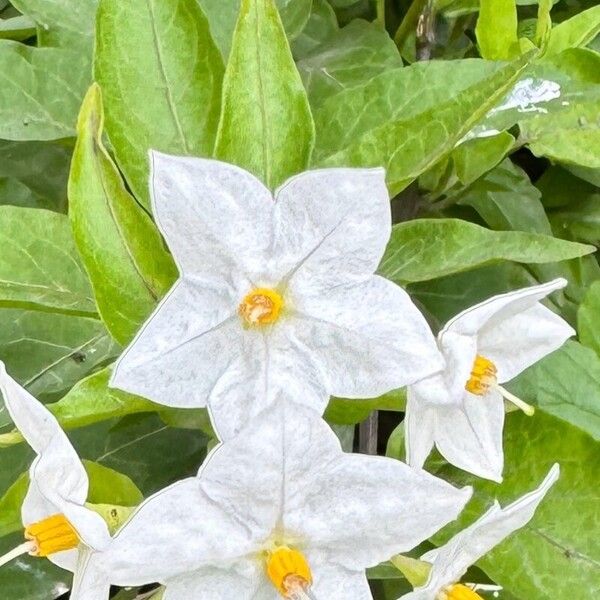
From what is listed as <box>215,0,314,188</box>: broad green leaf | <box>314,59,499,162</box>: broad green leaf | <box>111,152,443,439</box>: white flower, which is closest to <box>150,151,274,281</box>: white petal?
<box>111,152,443,439</box>: white flower

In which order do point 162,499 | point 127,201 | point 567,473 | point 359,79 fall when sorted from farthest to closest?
point 359,79 → point 567,473 → point 127,201 → point 162,499

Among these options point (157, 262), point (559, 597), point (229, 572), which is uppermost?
point (157, 262)

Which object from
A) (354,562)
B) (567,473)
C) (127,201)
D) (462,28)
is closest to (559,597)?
(567,473)

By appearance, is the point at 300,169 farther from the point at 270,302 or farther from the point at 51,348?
the point at 51,348

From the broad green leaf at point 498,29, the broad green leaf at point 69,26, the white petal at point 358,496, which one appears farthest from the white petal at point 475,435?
the broad green leaf at point 69,26

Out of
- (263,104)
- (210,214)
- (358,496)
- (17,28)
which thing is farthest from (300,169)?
(17,28)

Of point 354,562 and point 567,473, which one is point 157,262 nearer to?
point 354,562
